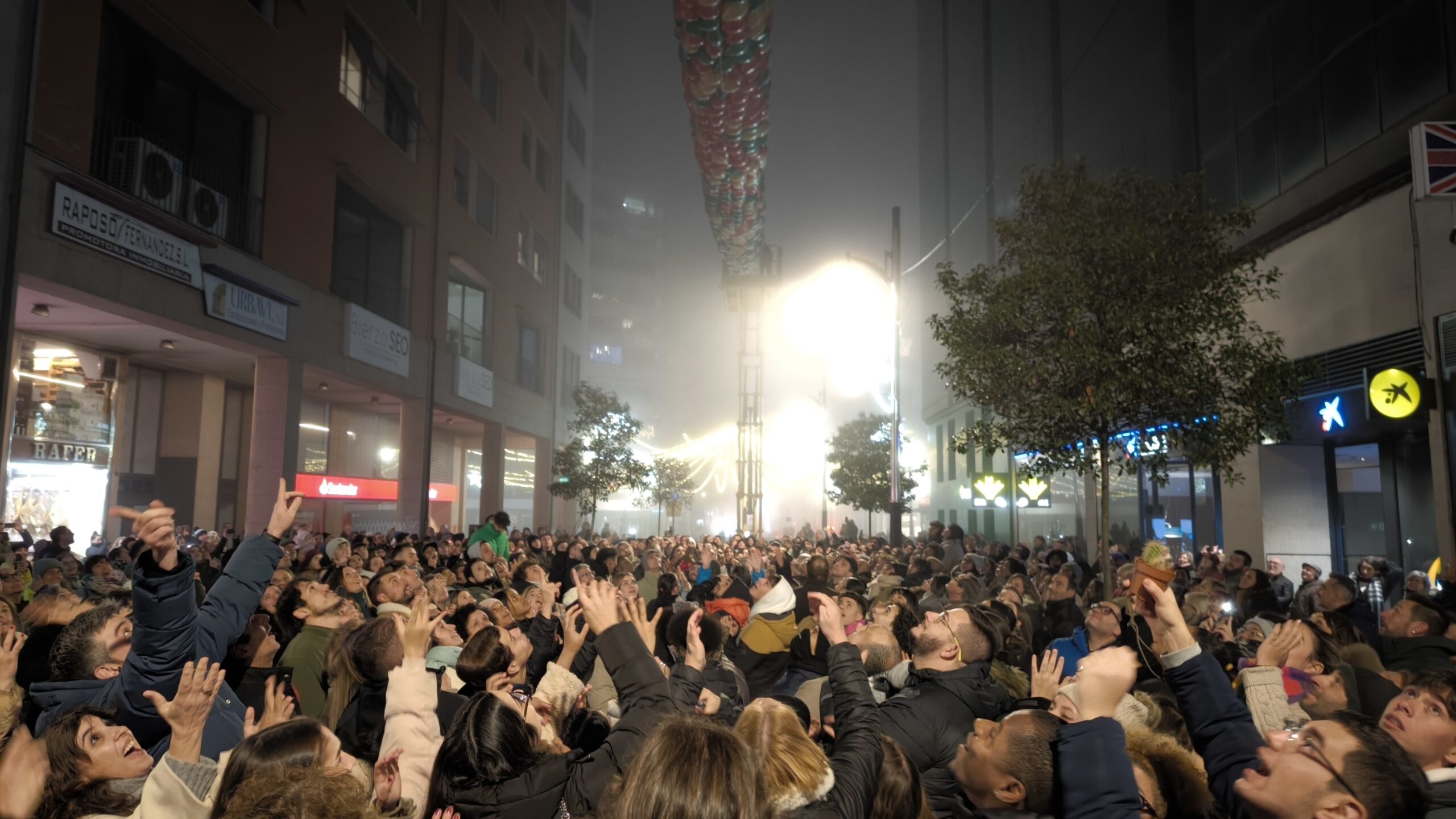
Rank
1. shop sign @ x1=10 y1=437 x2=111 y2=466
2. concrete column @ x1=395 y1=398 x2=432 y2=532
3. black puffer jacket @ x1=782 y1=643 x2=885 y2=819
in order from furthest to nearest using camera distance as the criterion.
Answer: concrete column @ x1=395 y1=398 x2=432 y2=532, shop sign @ x1=10 y1=437 x2=111 y2=466, black puffer jacket @ x1=782 y1=643 x2=885 y2=819

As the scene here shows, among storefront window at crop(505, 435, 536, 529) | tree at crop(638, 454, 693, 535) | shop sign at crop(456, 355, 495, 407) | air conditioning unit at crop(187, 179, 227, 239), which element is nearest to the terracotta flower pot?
air conditioning unit at crop(187, 179, 227, 239)

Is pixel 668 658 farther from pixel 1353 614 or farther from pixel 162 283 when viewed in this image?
pixel 162 283

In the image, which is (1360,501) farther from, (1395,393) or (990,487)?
(990,487)

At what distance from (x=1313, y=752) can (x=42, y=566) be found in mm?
13258

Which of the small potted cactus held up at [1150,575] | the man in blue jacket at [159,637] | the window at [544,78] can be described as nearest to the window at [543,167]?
the window at [544,78]

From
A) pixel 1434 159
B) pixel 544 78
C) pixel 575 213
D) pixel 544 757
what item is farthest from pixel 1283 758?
A: pixel 575 213

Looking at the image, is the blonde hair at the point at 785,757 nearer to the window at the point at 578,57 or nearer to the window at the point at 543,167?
the window at the point at 543,167

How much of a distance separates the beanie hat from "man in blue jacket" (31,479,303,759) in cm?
776

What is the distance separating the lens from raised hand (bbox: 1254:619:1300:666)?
4.68 meters

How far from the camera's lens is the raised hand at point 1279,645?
468 cm

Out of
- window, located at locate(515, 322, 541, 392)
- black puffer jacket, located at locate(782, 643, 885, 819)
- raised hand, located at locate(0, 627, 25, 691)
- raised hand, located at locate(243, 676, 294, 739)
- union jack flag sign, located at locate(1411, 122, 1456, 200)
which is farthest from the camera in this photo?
window, located at locate(515, 322, 541, 392)

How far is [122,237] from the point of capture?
14.0m

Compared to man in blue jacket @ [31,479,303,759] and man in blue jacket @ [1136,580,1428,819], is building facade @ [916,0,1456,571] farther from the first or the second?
man in blue jacket @ [31,479,303,759]

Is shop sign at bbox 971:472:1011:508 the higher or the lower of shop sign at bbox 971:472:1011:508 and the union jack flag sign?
the lower
